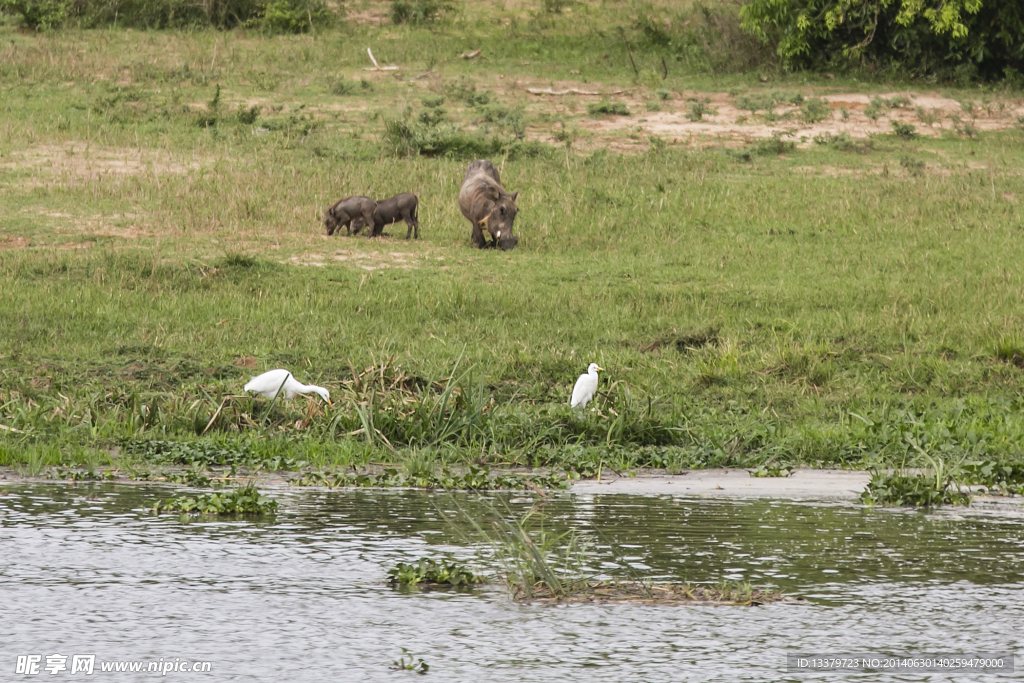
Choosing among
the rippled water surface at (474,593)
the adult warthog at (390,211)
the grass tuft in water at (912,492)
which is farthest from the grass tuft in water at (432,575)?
the adult warthog at (390,211)

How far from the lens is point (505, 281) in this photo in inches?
563

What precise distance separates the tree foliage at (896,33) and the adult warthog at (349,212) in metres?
14.7

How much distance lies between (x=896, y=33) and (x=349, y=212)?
16005mm

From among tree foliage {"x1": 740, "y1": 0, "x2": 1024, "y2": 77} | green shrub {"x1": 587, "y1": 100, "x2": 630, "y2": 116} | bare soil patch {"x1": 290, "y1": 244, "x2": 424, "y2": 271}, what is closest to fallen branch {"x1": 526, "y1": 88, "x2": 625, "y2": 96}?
green shrub {"x1": 587, "y1": 100, "x2": 630, "y2": 116}

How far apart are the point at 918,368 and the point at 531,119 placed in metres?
13.3

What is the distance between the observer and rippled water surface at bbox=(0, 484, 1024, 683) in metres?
5.05

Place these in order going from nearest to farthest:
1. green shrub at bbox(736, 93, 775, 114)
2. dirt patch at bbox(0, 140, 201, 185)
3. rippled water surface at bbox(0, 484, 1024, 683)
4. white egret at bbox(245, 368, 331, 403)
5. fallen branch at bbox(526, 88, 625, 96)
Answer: rippled water surface at bbox(0, 484, 1024, 683) < white egret at bbox(245, 368, 331, 403) < dirt patch at bbox(0, 140, 201, 185) < green shrub at bbox(736, 93, 775, 114) < fallen branch at bbox(526, 88, 625, 96)

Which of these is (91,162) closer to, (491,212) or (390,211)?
(390,211)

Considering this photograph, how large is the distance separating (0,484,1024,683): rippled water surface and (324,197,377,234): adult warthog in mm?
8755

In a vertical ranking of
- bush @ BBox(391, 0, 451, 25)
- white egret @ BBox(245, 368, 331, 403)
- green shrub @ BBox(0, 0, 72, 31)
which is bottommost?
white egret @ BBox(245, 368, 331, 403)

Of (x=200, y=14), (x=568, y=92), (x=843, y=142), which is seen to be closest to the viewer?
(x=843, y=142)

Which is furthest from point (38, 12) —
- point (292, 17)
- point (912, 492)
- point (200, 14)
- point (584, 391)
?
point (912, 492)

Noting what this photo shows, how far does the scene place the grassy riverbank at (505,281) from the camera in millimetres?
9508

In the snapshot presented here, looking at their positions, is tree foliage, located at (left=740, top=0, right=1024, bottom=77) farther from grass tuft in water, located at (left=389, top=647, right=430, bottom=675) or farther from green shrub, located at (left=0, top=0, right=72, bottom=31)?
grass tuft in water, located at (left=389, top=647, right=430, bottom=675)
